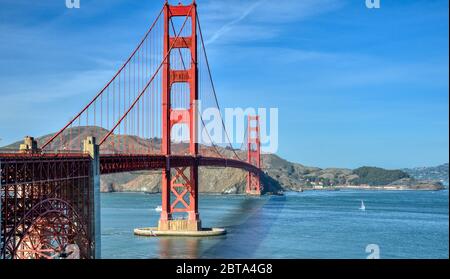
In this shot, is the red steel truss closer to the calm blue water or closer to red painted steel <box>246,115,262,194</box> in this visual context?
the calm blue water

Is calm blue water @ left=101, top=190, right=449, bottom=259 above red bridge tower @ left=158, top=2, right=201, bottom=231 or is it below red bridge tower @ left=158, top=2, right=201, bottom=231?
below

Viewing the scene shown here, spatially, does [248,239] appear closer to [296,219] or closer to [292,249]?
[292,249]

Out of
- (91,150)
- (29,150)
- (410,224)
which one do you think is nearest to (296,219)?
(410,224)

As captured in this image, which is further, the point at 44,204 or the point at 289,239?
the point at 289,239

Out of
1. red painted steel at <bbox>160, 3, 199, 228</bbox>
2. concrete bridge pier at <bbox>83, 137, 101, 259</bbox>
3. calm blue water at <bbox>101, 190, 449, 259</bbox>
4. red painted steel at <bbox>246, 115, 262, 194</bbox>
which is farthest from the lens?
red painted steel at <bbox>246, 115, 262, 194</bbox>

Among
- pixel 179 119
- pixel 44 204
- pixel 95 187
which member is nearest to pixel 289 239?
pixel 179 119

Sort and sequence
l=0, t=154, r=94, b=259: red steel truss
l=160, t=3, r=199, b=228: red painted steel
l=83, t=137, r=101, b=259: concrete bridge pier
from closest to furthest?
1. l=0, t=154, r=94, b=259: red steel truss
2. l=83, t=137, r=101, b=259: concrete bridge pier
3. l=160, t=3, r=199, b=228: red painted steel

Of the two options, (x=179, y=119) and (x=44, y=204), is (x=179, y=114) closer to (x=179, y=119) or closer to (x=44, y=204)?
(x=179, y=119)

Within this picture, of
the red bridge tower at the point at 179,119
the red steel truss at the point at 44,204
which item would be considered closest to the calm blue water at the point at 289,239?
the red bridge tower at the point at 179,119

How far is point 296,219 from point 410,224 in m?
11.7

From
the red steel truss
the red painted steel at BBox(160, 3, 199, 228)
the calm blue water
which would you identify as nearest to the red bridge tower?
the red painted steel at BBox(160, 3, 199, 228)

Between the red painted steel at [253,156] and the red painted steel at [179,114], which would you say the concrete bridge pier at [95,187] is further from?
the red painted steel at [253,156]

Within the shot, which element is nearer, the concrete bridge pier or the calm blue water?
the concrete bridge pier

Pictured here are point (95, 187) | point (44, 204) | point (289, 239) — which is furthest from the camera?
point (289, 239)
